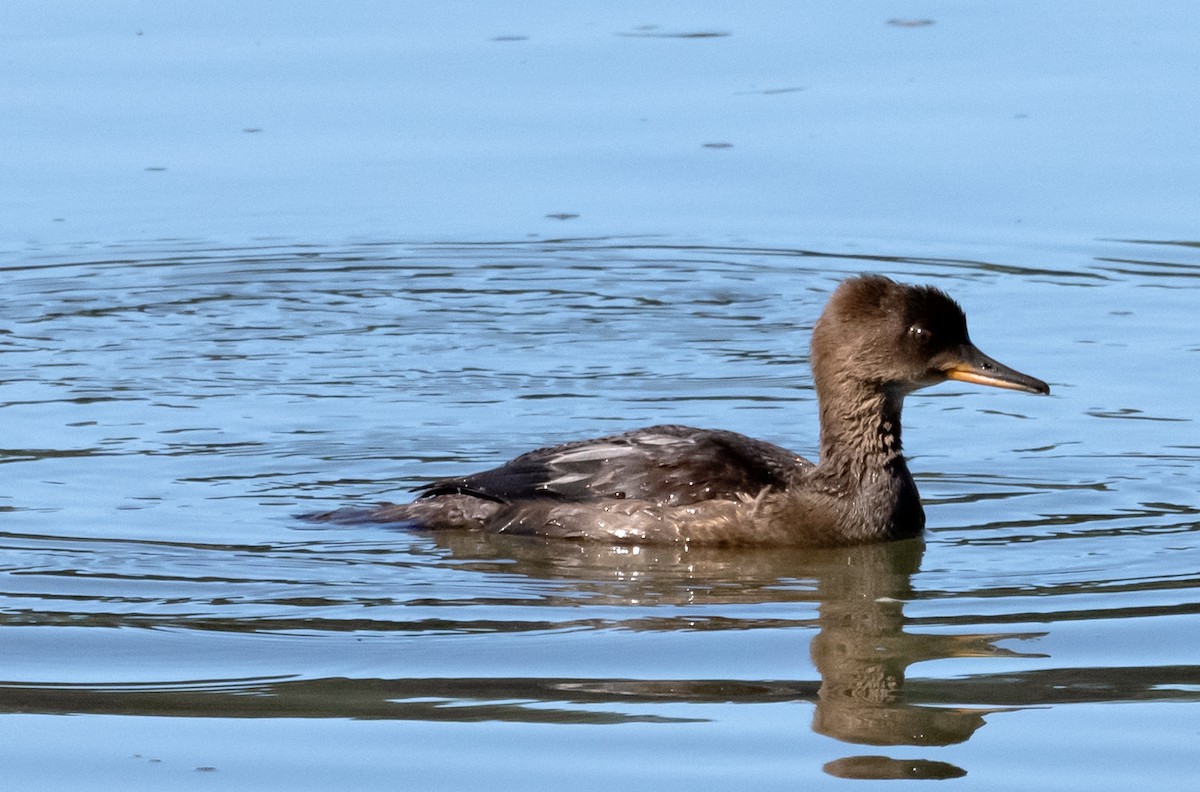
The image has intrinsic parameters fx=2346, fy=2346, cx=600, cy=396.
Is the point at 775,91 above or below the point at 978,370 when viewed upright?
above

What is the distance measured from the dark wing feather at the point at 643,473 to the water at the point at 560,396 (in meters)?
0.28

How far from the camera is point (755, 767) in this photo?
7.24 metres

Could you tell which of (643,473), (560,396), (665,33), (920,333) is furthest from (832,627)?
(665,33)

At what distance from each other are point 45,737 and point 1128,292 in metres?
8.38

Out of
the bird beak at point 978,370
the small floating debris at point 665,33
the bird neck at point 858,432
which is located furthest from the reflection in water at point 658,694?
the small floating debris at point 665,33

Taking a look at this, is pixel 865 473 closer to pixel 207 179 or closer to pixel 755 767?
pixel 755 767

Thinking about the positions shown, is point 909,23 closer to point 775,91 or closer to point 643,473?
point 775,91

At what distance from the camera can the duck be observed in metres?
10.6

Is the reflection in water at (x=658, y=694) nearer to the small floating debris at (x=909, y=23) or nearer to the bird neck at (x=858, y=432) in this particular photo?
the bird neck at (x=858, y=432)

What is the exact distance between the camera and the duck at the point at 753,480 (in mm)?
10602

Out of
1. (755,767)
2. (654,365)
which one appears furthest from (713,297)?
(755,767)

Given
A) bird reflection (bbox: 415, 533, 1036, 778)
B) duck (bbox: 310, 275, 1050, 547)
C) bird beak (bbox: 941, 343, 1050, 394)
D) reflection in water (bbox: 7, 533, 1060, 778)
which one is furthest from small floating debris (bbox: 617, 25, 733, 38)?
reflection in water (bbox: 7, 533, 1060, 778)

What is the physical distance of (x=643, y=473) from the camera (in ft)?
35.2

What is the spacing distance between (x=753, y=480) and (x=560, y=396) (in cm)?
209
